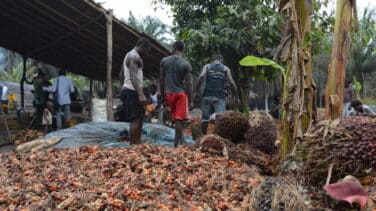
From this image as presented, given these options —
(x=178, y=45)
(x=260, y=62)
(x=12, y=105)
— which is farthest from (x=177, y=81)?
(x=12, y=105)

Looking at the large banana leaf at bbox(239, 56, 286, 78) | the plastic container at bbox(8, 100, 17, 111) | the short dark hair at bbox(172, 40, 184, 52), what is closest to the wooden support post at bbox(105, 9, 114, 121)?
the short dark hair at bbox(172, 40, 184, 52)

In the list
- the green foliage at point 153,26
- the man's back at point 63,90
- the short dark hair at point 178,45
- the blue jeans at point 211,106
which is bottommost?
the blue jeans at point 211,106

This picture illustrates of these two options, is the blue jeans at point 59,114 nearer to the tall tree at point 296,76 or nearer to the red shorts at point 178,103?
the red shorts at point 178,103

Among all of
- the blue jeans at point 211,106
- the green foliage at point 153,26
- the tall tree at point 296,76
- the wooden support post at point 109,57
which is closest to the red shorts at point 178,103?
the blue jeans at point 211,106

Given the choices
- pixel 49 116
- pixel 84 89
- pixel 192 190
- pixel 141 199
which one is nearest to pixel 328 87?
pixel 192 190

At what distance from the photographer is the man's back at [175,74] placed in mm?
6469

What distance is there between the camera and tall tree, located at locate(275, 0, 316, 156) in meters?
4.01

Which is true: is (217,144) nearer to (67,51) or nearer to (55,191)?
(55,191)

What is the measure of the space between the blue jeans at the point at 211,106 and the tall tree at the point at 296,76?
3534 mm

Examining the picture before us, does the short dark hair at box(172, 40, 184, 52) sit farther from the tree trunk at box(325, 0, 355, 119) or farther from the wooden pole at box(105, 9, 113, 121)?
the tree trunk at box(325, 0, 355, 119)

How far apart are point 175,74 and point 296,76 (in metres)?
2.68

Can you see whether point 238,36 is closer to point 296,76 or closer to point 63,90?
point 63,90

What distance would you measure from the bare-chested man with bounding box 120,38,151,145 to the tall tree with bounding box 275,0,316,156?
2331 mm

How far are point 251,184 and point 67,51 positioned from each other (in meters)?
9.25
